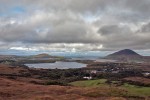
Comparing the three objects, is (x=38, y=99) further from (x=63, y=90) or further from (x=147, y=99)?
(x=147, y=99)

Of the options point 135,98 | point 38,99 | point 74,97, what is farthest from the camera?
point 135,98

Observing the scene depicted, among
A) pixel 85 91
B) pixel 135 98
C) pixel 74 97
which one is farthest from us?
pixel 85 91

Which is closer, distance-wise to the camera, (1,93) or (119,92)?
(1,93)

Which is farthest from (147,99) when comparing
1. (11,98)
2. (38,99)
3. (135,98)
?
(11,98)

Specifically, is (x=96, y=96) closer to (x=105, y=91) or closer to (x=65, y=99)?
(x=105, y=91)

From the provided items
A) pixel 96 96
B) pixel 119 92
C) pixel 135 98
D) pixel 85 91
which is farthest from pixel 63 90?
pixel 135 98

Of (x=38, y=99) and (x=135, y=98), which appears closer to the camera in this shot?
(x=38, y=99)

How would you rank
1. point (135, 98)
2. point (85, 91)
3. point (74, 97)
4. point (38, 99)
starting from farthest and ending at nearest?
point (85, 91) → point (135, 98) → point (74, 97) → point (38, 99)
